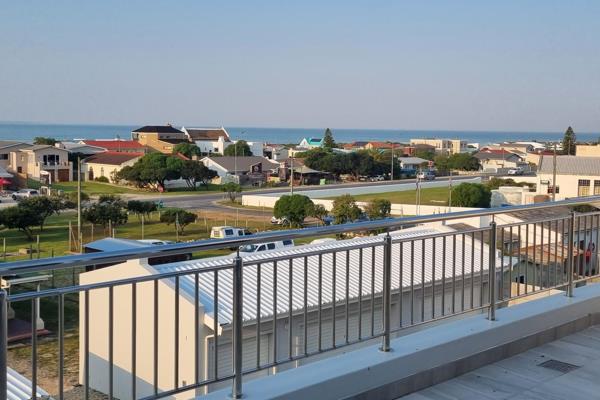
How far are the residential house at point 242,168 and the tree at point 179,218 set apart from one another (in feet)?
120

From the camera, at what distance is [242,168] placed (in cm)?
8369

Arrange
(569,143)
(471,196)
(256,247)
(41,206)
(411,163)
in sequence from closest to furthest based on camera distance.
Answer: (256,247) → (41,206) → (471,196) → (569,143) → (411,163)

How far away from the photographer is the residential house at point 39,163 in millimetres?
76312

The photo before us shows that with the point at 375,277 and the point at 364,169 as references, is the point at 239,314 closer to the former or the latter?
the point at 375,277

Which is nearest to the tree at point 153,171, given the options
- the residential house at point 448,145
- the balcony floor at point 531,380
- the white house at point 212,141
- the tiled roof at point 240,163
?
the tiled roof at point 240,163

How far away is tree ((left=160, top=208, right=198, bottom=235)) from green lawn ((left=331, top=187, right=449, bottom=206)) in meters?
17.6

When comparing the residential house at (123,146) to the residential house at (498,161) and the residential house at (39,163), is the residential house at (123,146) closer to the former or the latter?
the residential house at (39,163)

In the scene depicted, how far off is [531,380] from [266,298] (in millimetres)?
2122

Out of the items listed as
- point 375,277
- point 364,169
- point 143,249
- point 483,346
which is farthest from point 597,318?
point 364,169

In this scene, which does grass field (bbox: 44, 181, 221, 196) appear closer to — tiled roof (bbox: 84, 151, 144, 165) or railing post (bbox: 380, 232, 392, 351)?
tiled roof (bbox: 84, 151, 144, 165)

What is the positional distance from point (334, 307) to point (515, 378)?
145 cm

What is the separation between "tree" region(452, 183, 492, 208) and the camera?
157 ft

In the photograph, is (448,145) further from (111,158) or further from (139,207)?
(139,207)

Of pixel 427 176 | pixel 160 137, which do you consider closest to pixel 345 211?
pixel 427 176
